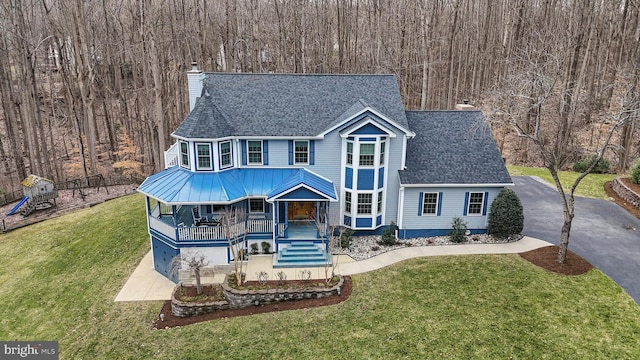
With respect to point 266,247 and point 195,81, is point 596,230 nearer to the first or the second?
point 266,247

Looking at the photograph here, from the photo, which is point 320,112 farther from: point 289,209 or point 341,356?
point 341,356

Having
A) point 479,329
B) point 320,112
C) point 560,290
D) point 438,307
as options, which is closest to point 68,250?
point 320,112

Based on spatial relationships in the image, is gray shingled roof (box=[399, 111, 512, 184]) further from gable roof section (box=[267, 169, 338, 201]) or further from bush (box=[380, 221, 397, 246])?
gable roof section (box=[267, 169, 338, 201])

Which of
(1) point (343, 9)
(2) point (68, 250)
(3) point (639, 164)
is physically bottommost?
(2) point (68, 250)

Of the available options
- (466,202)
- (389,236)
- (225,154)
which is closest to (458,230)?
(466,202)

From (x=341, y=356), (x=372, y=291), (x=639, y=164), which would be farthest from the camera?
(x=639, y=164)

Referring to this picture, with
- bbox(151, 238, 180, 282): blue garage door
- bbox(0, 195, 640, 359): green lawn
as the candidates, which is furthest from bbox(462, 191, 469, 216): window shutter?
bbox(151, 238, 180, 282): blue garage door
